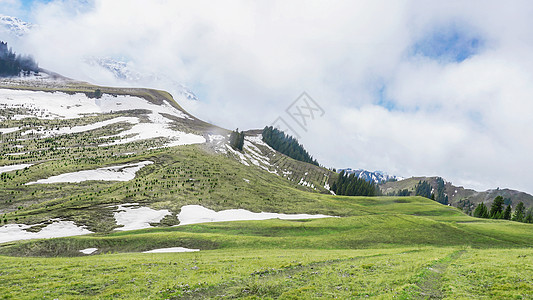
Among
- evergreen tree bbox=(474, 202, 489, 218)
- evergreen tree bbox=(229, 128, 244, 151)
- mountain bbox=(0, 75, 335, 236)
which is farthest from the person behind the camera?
evergreen tree bbox=(229, 128, 244, 151)

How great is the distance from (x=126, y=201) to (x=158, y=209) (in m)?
6.92

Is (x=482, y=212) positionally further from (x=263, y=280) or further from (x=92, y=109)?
(x=92, y=109)

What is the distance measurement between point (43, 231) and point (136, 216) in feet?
42.5

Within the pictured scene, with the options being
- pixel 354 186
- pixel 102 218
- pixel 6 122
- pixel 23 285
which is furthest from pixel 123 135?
pixel 354 186

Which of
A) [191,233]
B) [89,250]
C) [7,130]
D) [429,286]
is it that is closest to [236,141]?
[7,130]

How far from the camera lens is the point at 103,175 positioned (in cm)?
6194

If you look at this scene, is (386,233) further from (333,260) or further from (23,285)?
(23,285)

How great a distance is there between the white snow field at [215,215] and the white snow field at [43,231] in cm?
1620

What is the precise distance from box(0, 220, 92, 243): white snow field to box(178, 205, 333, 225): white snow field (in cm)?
1620

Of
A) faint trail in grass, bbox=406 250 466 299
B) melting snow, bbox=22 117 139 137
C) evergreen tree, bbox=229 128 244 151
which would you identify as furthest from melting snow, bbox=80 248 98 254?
evergreen tree, bbox=229 128 244 151

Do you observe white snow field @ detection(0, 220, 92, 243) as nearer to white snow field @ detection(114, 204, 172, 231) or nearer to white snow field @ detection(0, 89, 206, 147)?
white snow field @ detection(114, 204, 172, 231)

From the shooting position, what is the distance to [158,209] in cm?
4975

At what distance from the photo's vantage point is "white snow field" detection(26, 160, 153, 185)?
56.6 metres

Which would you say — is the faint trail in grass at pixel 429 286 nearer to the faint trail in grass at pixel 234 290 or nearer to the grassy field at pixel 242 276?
the grassy field at pixel 242 276
